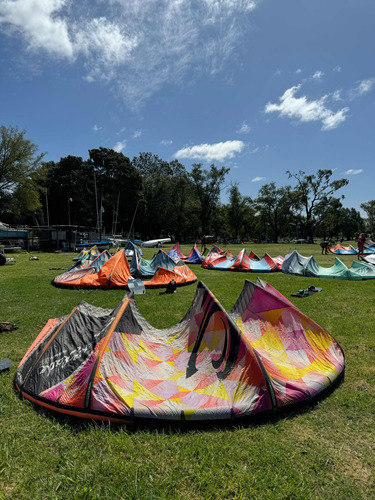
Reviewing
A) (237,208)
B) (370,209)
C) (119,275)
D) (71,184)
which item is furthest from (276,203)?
(119,275)

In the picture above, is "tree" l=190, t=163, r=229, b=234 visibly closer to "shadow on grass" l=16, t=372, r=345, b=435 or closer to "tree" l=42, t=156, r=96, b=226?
"tree" l=42, t=156, r=96, b=226

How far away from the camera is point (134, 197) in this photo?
56344 millimetres

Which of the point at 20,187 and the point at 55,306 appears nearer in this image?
the point at 55,306

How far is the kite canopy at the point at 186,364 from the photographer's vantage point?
376 centimetres

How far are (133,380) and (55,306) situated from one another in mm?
6703

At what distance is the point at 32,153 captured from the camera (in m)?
38.9

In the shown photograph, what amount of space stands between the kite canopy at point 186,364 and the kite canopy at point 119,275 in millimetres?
7000

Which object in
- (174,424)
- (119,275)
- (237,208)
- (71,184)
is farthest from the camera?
(237,208)

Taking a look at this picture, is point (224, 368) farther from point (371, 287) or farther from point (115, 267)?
point (371, 287)

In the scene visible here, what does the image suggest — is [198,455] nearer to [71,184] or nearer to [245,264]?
[245,264]

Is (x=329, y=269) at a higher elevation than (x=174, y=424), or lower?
higher

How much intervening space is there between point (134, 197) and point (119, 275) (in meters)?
45.4

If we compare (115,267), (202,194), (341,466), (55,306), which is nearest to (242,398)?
(341,466)

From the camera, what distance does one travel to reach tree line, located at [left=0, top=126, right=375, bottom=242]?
39375mm
